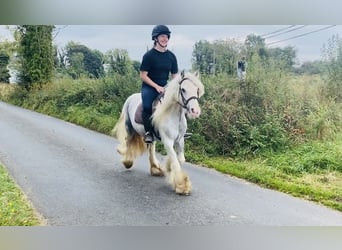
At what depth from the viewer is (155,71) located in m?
3.01

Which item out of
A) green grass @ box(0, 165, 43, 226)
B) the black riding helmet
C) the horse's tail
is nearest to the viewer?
green grass @ box(0, 165, 43, 226)

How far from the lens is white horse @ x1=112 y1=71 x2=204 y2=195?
2.91 meters

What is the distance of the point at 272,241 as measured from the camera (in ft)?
9.51

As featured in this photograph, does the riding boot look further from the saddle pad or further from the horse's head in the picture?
the horse's head

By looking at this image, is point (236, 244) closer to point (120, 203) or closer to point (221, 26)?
point (120, 203)

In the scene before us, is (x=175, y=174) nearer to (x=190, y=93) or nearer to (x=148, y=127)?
(x=148, y=127)

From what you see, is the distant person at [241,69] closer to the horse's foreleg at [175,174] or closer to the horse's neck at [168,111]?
the horse's neck at [168,111]

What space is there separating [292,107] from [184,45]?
891 millimetres

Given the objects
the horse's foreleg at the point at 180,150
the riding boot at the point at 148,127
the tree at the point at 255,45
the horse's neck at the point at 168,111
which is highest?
the tree at the point at 255,45

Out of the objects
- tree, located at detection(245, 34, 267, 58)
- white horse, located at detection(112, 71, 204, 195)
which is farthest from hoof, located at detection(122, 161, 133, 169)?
tree, located at detection(245, 34, 267, 58)

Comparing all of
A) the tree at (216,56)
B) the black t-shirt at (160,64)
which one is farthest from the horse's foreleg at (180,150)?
the tree at (216,56)

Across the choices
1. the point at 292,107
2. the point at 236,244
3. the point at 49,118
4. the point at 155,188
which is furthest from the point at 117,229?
the point at 292,107

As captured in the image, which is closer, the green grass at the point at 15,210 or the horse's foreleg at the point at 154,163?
the green grass at the point at 15,210

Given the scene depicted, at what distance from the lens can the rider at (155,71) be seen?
299 centimetres
